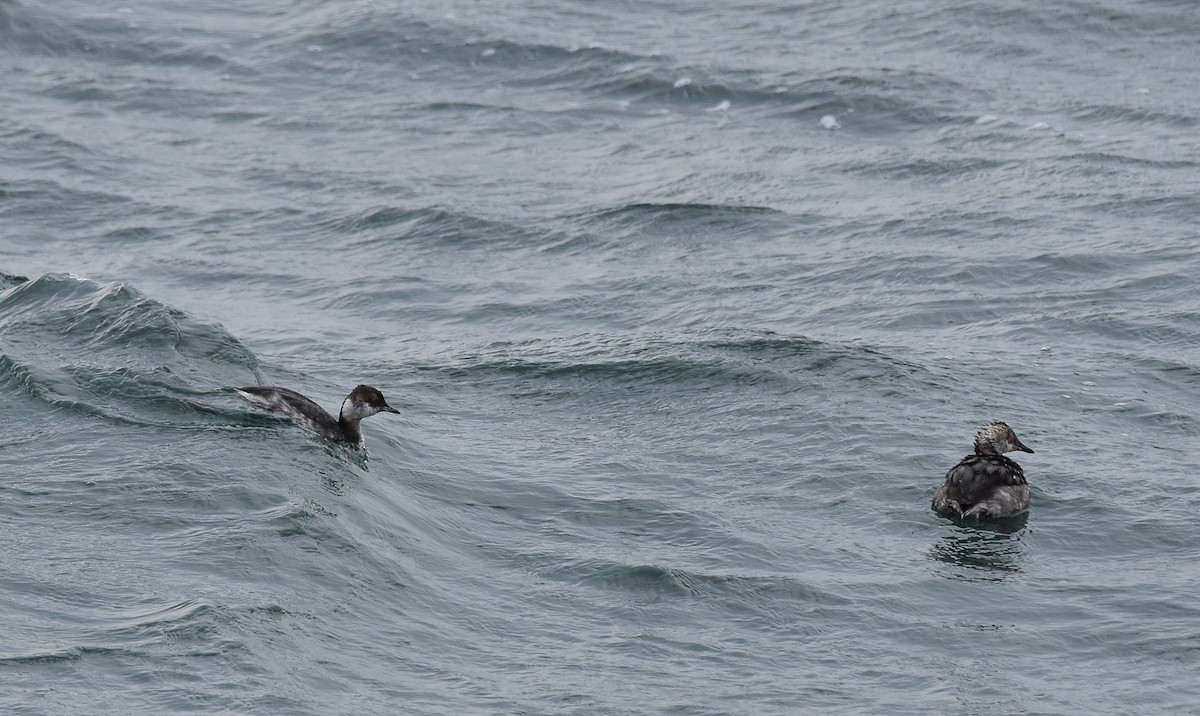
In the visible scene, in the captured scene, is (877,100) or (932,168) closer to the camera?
(932,168)

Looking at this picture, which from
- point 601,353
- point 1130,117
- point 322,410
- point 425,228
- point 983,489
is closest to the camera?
point 983,489

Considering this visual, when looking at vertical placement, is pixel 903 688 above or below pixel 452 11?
below

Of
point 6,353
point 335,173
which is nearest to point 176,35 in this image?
point 335,173

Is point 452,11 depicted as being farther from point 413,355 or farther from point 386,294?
point 413,355

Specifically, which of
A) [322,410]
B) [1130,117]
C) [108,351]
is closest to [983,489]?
[322,410]

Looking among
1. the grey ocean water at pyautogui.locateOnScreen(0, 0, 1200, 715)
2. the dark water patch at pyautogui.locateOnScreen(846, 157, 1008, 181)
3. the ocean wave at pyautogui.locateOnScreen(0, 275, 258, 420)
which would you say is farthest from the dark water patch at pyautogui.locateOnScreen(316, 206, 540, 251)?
the ocean wave at pyautogui.locateOnScreen(0, 275, 258, 420)

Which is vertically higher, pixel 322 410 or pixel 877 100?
pixel 877 100

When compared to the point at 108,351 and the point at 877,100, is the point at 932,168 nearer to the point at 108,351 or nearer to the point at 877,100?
the point at 877,100

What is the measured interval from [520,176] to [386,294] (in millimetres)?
4415

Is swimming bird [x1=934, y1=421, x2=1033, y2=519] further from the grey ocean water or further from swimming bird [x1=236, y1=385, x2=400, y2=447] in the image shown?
swimming bird [x1=236, y1=385, x2=400, y2=447]

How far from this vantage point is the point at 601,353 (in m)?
16.1

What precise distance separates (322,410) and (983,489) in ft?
16.4

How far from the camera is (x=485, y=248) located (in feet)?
65.7

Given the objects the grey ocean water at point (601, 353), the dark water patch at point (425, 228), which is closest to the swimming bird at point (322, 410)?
the grey ocean water at point (601, 353)
